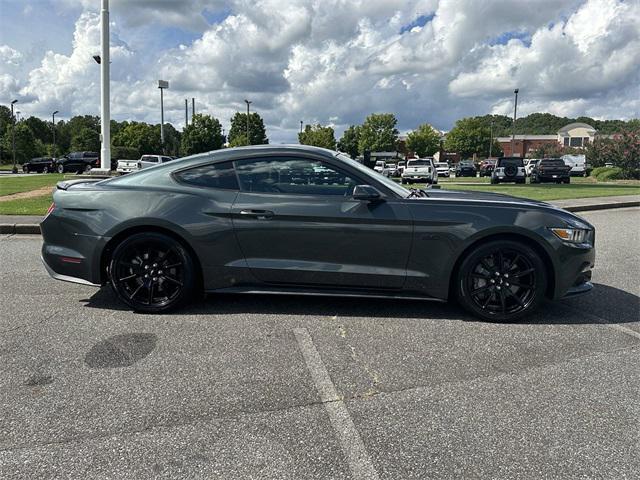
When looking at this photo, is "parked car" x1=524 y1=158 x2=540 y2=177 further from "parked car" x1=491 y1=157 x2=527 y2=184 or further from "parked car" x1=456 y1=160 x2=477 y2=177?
"parked car" x1=456 y1=160 x2=477 y2=177

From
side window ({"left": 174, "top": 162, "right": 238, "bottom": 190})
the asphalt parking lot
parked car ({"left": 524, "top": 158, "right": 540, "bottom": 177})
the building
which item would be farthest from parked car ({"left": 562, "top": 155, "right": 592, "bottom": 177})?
the building

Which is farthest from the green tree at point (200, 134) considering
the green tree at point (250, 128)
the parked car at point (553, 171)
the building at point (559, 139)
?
the building at point (559, 139)

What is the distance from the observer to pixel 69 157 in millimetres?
39594

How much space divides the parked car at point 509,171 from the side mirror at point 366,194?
85.6 feet

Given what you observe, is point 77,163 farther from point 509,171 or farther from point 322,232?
point 322,232

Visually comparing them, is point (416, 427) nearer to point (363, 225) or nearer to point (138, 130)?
point (363, 225)

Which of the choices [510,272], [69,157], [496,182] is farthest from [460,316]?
[69,157]

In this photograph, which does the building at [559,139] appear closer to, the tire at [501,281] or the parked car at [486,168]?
the parked car at [486,168]

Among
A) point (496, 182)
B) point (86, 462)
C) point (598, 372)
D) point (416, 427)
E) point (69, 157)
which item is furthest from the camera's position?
point (69, 157)

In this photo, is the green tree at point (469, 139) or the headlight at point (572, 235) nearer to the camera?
the headlight at point (572, 235)

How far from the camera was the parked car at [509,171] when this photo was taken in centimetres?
2825

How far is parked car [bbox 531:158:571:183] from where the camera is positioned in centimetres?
2747

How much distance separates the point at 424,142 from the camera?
97250 mm

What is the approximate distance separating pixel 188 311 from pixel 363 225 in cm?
175
